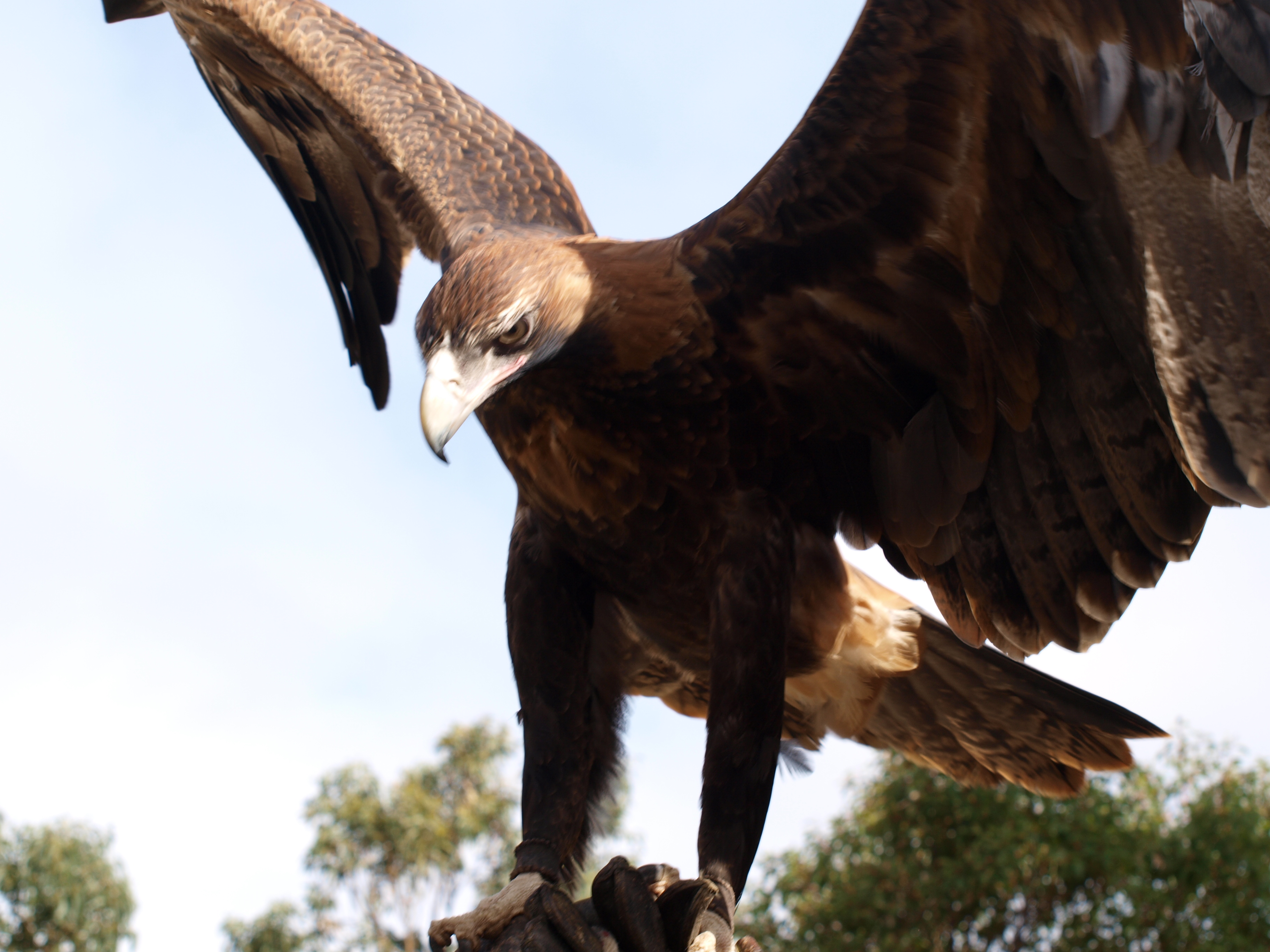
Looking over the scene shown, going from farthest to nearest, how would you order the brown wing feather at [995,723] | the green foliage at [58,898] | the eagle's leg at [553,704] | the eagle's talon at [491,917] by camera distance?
1. the green foliage at [58,898]
2. the brown wing feather at [995,723]
3. the eagle's leg at [553,704]
4. the eagle's talon at [491,917]

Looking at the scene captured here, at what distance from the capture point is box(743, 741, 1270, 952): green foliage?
10203mm

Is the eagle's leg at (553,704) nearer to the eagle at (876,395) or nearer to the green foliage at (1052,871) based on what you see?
the eagle at (876,395)

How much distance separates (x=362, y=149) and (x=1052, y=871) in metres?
9.77

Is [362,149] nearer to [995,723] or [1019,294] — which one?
[1019,294]

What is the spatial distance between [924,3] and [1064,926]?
1084cm

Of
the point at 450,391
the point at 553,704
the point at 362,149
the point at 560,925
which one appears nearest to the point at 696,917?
the point at 560,925

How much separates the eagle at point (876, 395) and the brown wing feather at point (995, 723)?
1 cm

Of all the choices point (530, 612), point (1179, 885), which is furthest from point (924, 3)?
point (1179, 885)

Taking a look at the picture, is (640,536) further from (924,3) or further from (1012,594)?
(924,3)

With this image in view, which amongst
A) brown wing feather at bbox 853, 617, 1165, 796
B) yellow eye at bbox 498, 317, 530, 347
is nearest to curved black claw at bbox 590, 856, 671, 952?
yellow eye at bbox 498, 317, 530, 347

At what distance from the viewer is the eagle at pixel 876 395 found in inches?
78.2

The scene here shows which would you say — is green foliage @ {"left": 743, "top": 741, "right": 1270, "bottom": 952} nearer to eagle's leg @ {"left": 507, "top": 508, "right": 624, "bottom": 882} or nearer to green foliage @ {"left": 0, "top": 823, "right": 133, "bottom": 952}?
eagle's leg @ {"left": 507, "top": 508, "right": 624, "bottom": 882}

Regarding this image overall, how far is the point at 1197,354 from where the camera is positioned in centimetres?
209

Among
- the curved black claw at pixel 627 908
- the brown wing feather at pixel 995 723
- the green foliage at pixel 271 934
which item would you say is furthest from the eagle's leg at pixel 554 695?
the green foliage at pixel 271 934
